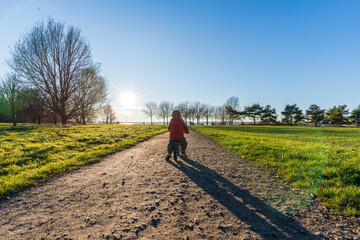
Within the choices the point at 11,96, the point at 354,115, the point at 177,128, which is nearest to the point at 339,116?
the point at 354,115

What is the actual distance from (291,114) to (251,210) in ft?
266

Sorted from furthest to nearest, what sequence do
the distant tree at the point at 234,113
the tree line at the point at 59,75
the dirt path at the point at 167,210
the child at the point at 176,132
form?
the distant tree at the point at 234,113, the tree line at the point at 59,75, the child at the point at 176,132, the dirt path at the point at 167,210

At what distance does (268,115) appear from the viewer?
69125 millimetres

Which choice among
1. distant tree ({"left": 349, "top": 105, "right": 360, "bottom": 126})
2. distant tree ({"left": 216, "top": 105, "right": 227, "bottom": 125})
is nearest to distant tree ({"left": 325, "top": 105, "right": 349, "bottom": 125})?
distant tree ({"left": 349, "top": 105, "right": 360, "bottom": 126})

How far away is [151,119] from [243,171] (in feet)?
254

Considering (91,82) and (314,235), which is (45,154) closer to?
(314,235)

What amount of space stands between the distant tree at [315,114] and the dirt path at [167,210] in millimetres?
82333

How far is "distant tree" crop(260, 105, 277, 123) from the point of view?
225 feet

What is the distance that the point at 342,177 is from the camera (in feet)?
13.7

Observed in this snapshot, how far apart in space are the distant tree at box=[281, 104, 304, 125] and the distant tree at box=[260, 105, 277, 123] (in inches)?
166

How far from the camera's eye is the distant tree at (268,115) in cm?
6844

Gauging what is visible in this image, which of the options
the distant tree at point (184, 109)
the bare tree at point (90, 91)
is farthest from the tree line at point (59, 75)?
the distant tree at point (184, 109)

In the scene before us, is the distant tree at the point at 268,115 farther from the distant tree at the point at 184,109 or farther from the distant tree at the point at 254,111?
the distant tree at the point at 184,109

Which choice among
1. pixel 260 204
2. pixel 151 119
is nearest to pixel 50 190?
pixel 260 204
